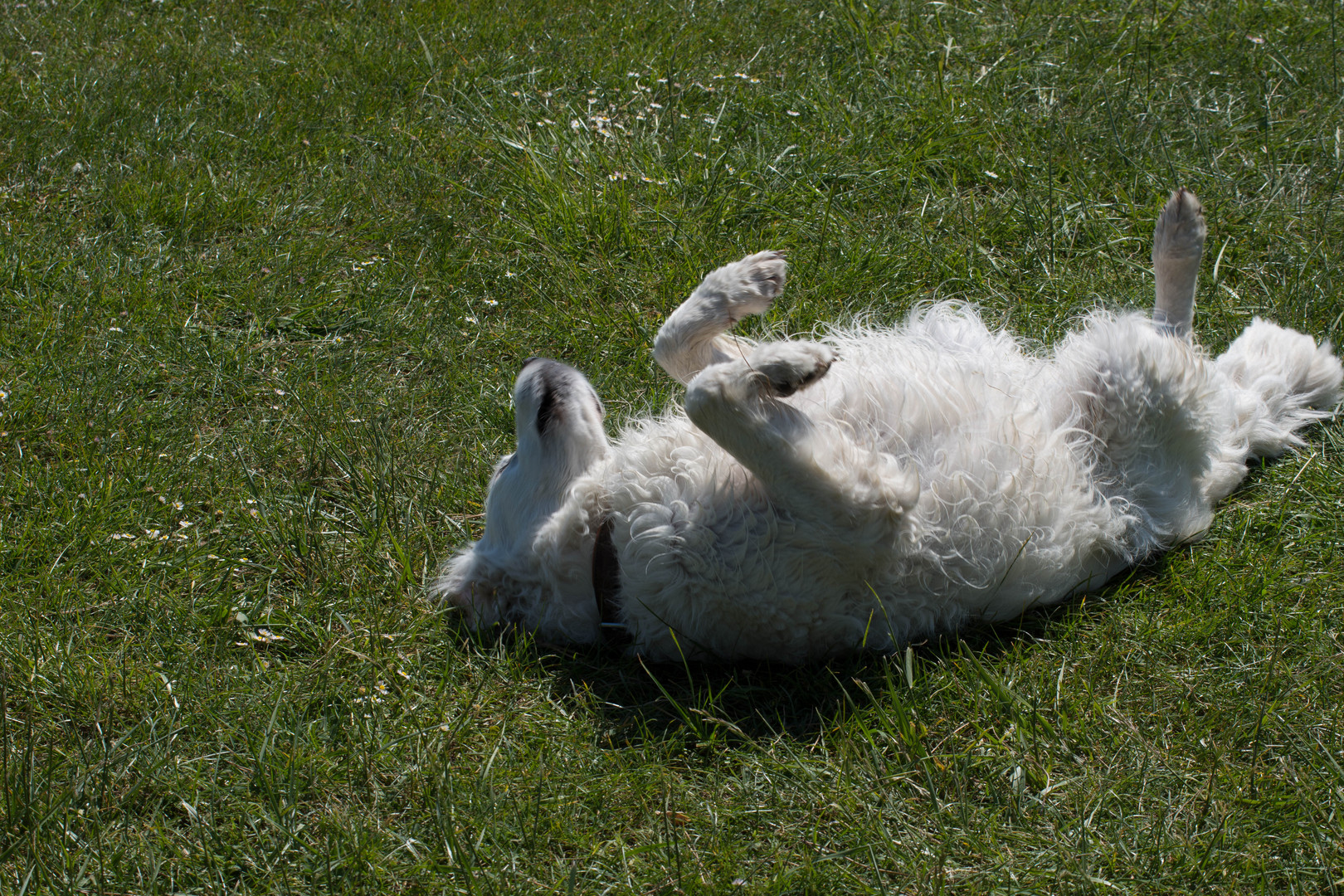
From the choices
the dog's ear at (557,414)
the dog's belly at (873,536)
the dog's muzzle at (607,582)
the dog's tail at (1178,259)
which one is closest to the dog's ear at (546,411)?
the dog's ear at (557,414)

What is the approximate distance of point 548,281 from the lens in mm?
4488

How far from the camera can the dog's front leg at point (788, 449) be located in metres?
2.66

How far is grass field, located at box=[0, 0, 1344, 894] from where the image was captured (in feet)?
7.96

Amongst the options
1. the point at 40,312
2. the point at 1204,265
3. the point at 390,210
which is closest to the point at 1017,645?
the point at 1204,265

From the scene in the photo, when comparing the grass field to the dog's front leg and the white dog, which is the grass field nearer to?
the white dog

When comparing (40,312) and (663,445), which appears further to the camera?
(40,312)

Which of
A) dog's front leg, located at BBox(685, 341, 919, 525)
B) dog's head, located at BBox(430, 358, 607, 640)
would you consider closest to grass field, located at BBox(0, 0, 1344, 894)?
dog's head, located at BBox(430, 358, 607, 640)

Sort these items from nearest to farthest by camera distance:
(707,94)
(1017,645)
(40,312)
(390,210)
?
(1017,645), (40,312), (390,210), (707,94)

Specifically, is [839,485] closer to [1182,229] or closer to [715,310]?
[715,310]

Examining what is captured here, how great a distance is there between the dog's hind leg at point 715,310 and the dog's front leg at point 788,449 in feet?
2.01

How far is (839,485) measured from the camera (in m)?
2.66

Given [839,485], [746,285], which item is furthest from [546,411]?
[839,485]

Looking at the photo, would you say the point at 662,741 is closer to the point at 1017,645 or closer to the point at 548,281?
the point at 1017,645

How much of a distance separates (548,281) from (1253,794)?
10.5 ft
